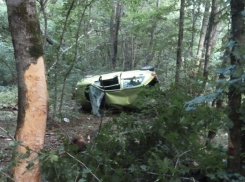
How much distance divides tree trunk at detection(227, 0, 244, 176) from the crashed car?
5711 millimetres

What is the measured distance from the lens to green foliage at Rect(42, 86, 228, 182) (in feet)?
9.64

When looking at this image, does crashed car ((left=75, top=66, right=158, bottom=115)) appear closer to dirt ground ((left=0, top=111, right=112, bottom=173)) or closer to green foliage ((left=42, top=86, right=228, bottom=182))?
dirt ground ((left=0, top=111, right=112, bottom=173))

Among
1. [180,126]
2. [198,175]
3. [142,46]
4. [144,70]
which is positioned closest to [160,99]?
[180,126]

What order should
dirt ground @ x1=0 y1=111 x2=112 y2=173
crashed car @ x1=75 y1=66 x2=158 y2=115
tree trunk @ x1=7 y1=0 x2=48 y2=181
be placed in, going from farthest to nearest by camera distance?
crashed car @ x1=75 y1=66 x2=158 y2=115, dirt ground @ x1=0 y1=111 x2=112 y2=173, tree trunk @ x1=7 y1=0 x2=48 y2=181

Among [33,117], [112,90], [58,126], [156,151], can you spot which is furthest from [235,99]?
[112,90]

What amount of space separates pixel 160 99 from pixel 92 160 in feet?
3.69

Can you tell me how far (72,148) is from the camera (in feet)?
10.5

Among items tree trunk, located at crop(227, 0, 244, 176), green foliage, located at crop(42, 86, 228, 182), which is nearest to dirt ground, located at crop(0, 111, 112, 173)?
green foliage, located at crop(42, 86, 228, 182)

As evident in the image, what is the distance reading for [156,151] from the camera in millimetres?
3373

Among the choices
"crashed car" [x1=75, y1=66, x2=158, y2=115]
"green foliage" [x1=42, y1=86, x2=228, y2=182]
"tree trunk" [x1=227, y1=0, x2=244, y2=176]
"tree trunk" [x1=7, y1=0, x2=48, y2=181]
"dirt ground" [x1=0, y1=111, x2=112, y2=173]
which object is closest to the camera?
"tree trunk" [x1=227, y1=0, x2=244, y2=176]

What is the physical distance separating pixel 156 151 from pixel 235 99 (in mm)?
1015

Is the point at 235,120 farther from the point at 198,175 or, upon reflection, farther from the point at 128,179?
the point at 128,179

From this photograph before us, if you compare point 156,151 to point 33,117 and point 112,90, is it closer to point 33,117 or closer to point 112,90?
point 33,117

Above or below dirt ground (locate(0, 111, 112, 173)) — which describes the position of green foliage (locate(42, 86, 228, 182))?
above
